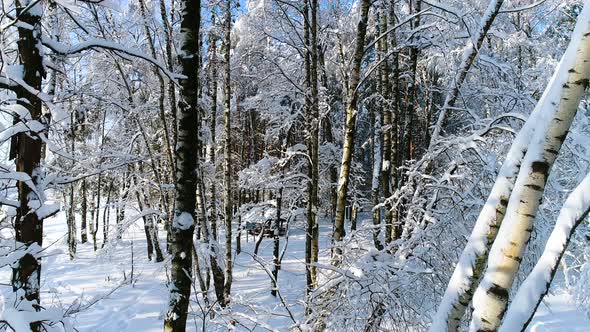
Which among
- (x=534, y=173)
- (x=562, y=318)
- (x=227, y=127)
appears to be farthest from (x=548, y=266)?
(x=562, y=318)

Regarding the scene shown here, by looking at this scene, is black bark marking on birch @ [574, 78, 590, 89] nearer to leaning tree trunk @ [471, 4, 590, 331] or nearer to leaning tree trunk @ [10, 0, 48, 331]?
leaning tree trunk @ [471, 4, 590, 331]

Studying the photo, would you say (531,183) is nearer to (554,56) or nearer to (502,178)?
(502,178)

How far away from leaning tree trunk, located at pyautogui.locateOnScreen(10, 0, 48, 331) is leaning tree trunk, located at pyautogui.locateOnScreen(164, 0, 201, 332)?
3.82 ft

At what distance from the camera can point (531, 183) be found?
1952 millimetres

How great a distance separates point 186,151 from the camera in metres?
3.80

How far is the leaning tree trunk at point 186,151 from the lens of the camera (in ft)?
12.3

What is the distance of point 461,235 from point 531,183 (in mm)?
2731

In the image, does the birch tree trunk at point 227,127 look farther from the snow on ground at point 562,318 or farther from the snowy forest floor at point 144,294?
the snow on ground at point 562,318

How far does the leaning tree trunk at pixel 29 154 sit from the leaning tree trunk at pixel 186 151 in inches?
45.9

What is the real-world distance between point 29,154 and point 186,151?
1318mm

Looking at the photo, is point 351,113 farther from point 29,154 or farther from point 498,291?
point 29,154

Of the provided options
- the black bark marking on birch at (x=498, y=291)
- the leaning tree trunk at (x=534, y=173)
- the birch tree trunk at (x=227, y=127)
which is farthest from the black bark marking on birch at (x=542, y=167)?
the birch tree trunk at (x=227, y=127)

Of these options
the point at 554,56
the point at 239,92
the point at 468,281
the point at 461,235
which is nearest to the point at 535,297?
the point at 468,281

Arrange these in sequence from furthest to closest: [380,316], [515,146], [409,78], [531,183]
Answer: [409,78] < [380,316] < [515,146] < [531,183]
